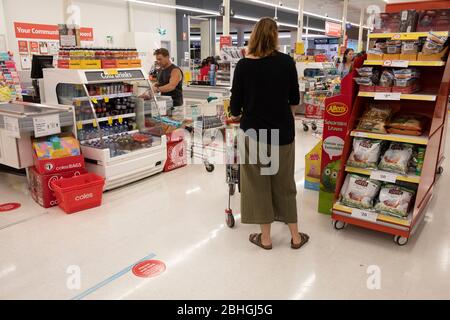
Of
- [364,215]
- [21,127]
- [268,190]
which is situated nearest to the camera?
[268,190]

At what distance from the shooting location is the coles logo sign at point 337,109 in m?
3.47

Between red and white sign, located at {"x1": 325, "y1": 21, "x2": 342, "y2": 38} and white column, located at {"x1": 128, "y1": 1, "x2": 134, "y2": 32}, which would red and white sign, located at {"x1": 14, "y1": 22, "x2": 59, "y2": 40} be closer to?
white column, located at {"x1": 128, "y1": 1, "x2": 134, "y2": 32}

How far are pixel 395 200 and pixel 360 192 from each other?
0.97ft

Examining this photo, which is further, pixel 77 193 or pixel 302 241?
pixel 77 193

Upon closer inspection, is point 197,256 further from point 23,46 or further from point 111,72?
point 23,46

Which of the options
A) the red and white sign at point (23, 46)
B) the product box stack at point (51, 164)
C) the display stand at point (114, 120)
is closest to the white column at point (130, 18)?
the red and white sign at point (23, 46)

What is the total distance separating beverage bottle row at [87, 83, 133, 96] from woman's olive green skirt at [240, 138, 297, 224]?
2.57 metres

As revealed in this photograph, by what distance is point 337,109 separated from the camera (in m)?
3.52

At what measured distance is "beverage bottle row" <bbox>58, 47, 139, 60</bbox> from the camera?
14.8 feet

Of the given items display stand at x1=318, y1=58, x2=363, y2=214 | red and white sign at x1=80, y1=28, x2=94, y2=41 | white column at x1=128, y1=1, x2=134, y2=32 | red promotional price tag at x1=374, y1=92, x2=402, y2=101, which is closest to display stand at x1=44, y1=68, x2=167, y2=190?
display stand at x1=318, y1=58, x2=363, y2=214

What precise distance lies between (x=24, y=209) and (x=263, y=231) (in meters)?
2.69

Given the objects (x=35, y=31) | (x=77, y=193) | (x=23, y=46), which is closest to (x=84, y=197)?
(x=77, y=193)

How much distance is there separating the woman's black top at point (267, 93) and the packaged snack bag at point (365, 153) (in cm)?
80
